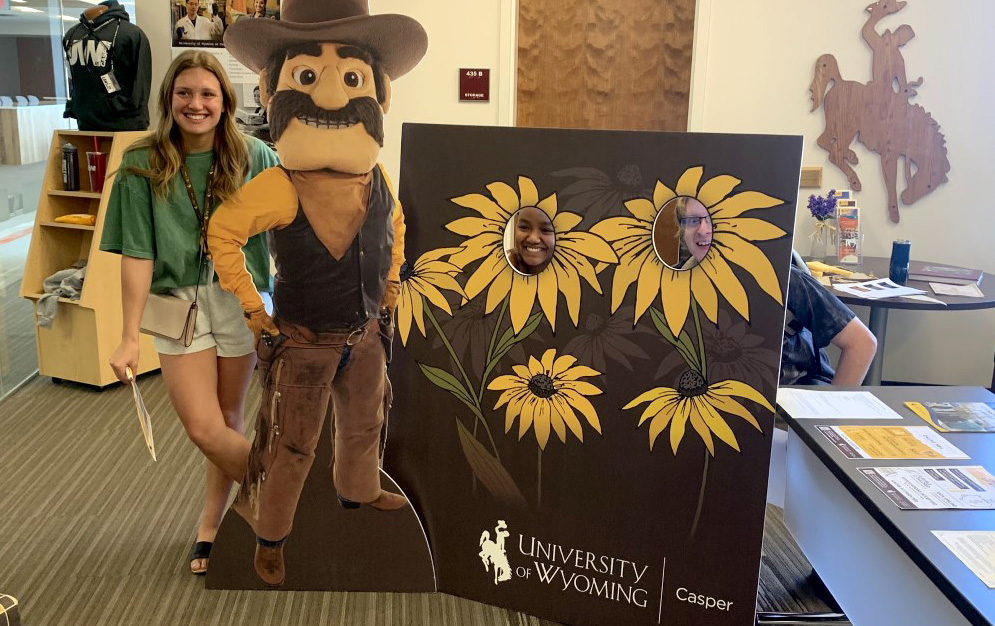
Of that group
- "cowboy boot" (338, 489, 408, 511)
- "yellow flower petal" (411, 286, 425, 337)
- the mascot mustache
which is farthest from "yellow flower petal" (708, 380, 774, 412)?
the mascot mustache

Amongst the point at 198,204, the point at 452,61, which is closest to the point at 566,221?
the point at 198,204

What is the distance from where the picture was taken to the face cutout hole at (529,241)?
196cm

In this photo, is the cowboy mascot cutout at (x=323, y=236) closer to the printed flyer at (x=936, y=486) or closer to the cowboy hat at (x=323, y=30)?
the cowboy hat at (x=323, y=30)

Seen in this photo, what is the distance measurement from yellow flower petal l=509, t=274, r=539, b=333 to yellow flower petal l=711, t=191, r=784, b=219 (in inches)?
17.9

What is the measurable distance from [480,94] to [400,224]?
2162 millimetres

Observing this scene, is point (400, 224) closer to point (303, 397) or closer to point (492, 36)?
point (303, 397)

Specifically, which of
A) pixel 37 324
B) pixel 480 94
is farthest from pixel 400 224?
pixel 37 324

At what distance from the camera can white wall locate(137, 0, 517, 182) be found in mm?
3916

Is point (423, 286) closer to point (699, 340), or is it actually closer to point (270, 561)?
point (699, 340)

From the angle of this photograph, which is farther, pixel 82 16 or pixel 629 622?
pixel 82 16

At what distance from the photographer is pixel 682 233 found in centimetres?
189

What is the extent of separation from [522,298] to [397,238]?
1.12 ft

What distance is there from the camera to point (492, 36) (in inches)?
155

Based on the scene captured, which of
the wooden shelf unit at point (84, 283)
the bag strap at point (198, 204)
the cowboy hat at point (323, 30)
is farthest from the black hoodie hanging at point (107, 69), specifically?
the cowboy hat at point (323, 30)
